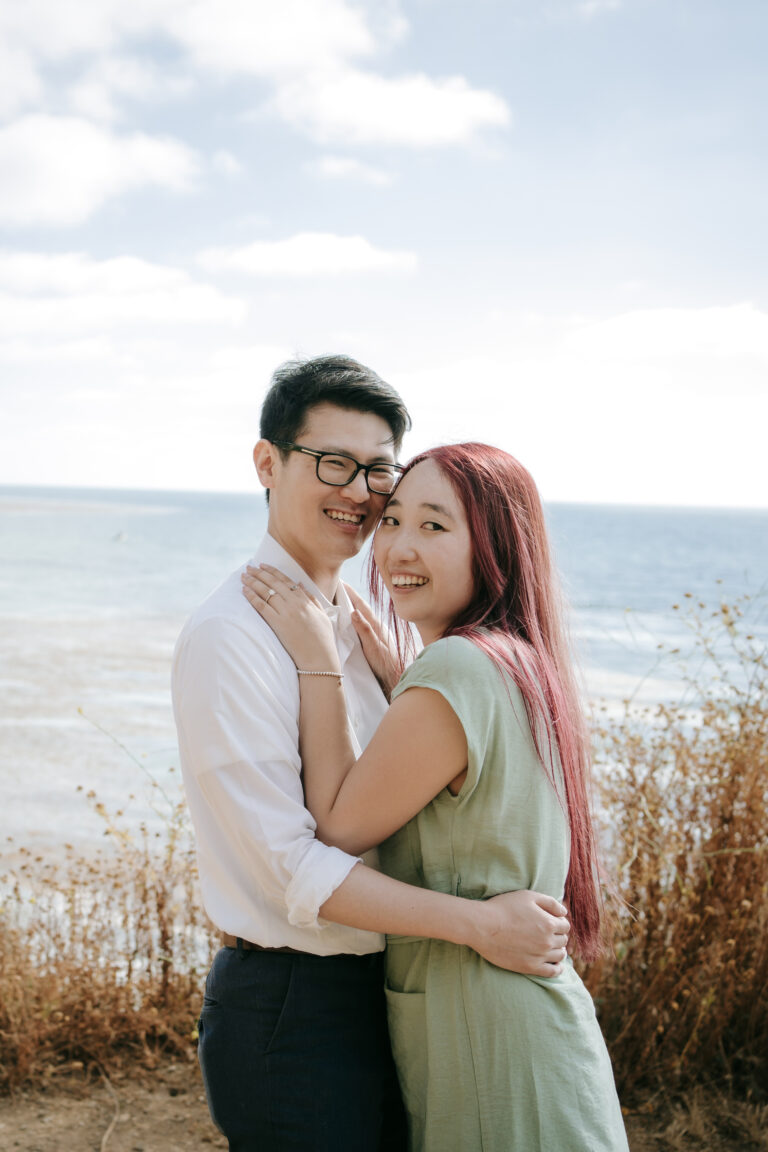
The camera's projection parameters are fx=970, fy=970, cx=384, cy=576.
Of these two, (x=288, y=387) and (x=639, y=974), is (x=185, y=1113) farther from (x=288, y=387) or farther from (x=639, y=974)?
(x=288, y=387)

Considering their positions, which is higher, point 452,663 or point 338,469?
point 338,469

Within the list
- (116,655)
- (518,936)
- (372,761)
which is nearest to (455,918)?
(518,936)

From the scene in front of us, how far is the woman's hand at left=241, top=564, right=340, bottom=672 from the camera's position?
236 centimetres

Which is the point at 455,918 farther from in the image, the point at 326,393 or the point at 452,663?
the point at 326,393

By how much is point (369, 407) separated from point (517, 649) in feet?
2.76

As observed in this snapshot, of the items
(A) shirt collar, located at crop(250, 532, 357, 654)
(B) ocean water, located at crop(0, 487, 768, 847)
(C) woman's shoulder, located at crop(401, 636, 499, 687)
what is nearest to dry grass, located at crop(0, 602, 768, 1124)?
(B) ocean water, located at crop(0, 487, 768, 847)

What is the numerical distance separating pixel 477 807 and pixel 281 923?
0.53 meters

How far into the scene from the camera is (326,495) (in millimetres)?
2641

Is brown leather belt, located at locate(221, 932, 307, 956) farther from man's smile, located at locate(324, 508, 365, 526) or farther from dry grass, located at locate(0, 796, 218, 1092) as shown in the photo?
dry grass, located at locate(0, 796, 218, 1092)

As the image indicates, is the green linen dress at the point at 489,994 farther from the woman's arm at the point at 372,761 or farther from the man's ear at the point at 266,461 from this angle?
the man's ear at the point at 266,461

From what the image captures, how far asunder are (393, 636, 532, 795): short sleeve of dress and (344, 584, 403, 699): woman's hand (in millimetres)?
625

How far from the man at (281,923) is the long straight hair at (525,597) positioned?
29 cm

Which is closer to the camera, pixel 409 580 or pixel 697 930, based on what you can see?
pixel 409 580

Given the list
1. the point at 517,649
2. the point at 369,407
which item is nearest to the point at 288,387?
the point at 369,407
